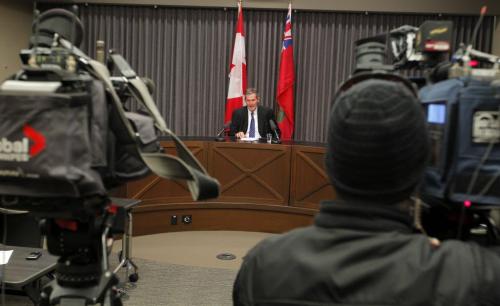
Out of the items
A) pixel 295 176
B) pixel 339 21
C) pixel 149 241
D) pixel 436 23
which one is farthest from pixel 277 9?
pixel 436 23

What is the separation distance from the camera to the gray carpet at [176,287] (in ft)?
10.6

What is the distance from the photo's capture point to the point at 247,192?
480 centimetres

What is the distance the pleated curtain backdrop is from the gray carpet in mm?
3376

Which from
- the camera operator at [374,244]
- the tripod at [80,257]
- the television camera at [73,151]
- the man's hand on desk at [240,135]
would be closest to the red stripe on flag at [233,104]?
the man's hand on desk at [240,135]

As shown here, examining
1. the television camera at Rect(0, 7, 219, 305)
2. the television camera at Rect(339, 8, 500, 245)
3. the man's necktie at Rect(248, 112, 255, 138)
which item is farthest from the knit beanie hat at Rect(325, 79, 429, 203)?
the man's necktie at Rect(248, 112, 255, 138)

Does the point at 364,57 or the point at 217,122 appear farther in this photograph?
the point at 217,122

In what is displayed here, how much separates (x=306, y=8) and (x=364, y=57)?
5.65 m

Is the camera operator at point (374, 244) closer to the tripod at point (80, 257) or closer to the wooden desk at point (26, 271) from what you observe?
the tripod at point (80, 257)

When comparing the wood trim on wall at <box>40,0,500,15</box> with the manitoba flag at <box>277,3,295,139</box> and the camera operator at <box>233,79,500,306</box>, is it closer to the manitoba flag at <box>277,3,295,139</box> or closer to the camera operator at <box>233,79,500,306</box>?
the manitoba flag at <box>277,3,295,139</box>

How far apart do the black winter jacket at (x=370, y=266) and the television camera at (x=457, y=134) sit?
0.64 ft

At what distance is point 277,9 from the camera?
657 cm

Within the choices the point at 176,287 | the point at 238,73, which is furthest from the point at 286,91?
the point at 176,287

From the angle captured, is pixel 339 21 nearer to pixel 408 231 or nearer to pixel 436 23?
pixel 436 23

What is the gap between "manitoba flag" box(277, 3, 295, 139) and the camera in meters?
6.46
